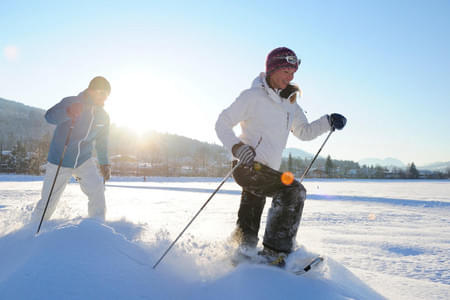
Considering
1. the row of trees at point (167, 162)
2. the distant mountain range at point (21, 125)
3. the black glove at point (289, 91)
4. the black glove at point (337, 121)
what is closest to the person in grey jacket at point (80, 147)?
the row of trees at point (167, 162)

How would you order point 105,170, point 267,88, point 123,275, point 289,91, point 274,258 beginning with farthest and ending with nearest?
point 105,170 → point 289,91 → point 267,88 → point 274,258 → point 123,275

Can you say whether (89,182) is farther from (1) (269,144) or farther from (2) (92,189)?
(1) (269,144)

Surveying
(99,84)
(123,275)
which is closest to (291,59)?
(123,275)

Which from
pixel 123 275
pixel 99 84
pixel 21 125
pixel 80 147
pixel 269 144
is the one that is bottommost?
pixel 123 275

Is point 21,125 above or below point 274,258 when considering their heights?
above

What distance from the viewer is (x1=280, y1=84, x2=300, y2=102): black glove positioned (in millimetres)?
2400

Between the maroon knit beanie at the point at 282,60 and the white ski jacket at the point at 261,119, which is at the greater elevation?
the maroon knit beanie at the point at 282,60

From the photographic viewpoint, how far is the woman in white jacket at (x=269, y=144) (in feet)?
6.42

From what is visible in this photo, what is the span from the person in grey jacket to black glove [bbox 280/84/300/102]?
2.33m

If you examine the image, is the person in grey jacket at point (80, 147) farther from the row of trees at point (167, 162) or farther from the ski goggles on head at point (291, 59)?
the ski goggles on head at point (291, 59)

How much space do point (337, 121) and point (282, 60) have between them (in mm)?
783

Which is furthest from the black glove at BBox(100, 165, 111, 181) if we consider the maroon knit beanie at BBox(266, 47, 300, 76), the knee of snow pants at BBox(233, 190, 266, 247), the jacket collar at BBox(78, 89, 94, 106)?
the maroon knit beanie at BBox(266, 47, 300, 76)

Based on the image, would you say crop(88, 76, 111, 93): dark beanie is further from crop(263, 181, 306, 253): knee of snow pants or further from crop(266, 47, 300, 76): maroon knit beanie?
crop(263, 181, 306, 253): knee of snow pants

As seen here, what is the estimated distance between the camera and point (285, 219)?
6.39 ft
